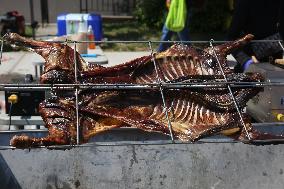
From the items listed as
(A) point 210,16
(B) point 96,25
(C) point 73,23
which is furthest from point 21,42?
(A) point 210,16

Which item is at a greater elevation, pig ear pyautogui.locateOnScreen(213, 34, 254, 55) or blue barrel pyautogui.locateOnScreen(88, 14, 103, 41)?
pig ear pyautogui.locateOnScreen(213, 34, 254, 55)

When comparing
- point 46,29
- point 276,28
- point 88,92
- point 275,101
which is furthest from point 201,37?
point 88,92

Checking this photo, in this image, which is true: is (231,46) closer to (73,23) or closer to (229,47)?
(229,47)

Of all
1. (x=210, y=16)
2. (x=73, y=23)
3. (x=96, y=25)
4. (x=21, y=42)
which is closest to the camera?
(x=21, y=42)

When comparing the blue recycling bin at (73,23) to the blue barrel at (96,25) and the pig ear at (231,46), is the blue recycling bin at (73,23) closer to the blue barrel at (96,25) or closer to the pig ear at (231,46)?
the blue barrel at (96,25)

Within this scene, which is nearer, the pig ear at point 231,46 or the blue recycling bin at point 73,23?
the pig ear at point 231,46

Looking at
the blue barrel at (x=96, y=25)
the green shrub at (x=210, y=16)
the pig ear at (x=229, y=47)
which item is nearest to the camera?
the pig ear at (x=229, y=47)

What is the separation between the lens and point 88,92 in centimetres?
281

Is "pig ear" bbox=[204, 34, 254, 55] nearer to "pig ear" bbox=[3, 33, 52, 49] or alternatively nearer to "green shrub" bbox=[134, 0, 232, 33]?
"pig ear" bbox=[3, 33, 52, 49]

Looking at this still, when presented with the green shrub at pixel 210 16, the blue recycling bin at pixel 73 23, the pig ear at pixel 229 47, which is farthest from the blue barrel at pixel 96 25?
the pig ear at pixel 229 47

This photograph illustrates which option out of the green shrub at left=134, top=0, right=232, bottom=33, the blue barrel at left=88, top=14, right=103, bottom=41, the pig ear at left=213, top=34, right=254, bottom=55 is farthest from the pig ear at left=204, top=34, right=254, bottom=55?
the green shrub at left=134, top=0, right=232, bottom=33

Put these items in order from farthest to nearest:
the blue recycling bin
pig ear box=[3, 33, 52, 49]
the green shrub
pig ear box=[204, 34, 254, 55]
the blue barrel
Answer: the green shrub, the blue barrel, the blue recycling bin, pig ear box=[204, 34, 254, 55], pig ear box=[3, 33, 52, 49]

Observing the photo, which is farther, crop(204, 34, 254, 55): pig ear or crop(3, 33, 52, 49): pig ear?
crop(204, 34, 254, 55): pig ear

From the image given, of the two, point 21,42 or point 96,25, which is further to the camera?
point 96,25
